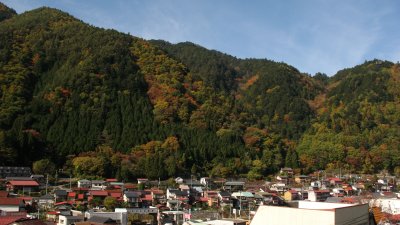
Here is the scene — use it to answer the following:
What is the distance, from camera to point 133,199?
27141 millimetres

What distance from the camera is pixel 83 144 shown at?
39.2m

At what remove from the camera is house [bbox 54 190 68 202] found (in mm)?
27022

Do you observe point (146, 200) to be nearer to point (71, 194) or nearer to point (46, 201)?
point (71, 194)

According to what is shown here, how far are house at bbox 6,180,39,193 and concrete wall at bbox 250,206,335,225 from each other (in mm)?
24173

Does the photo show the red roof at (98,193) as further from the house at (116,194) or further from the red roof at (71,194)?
the red roof at (71,194)

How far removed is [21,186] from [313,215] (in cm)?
2549

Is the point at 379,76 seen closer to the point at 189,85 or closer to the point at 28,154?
the point at 189,85

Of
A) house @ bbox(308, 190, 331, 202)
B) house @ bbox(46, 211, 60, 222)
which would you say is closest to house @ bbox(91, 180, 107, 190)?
house @ bbox(46, 211, 60, 222)

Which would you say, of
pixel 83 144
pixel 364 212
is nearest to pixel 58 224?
pixel 364 212

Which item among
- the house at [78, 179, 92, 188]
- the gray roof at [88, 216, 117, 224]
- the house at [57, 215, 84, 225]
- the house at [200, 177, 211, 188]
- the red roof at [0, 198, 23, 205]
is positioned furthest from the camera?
the house at [200, 177, 211, 188]

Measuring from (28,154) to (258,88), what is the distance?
5094 cm

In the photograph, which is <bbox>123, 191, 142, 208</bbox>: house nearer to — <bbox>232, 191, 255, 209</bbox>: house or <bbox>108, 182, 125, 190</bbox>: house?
<bbox>108, 182, 125, 190</bbox>: house

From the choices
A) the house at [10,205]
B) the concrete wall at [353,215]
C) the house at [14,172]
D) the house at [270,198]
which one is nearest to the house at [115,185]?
the house at [14,172]

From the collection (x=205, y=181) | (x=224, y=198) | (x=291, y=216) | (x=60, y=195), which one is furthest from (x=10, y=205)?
(x=205, y=181)
